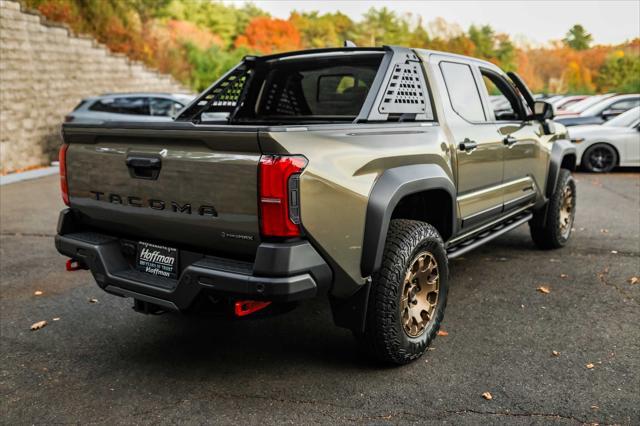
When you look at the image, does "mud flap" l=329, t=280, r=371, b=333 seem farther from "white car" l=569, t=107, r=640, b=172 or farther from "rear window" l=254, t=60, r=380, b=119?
"white car" l=569, t=107, r=640, b=172

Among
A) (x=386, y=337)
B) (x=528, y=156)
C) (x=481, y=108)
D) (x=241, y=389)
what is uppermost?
(x=481, y=108)

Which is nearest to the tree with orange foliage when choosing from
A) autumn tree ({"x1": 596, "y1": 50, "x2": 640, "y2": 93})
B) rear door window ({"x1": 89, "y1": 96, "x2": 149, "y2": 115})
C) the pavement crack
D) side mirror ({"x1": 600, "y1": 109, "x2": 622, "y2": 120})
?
autumn tree ({"x1": 596, "y1": 50, "x2": 640, "y2": 93})

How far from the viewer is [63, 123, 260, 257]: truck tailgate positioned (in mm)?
2889

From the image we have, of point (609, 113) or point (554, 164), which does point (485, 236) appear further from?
point (609, 113)

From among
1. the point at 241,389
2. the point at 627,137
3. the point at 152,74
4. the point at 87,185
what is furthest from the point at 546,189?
the point at 152,74

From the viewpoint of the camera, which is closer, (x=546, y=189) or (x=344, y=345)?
(x=344, y=345)

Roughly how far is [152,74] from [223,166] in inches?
→ 781

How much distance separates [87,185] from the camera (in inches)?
143

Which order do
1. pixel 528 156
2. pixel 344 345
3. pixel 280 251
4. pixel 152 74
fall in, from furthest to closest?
1. pixel 152 74
2. pixel 528 156
3. pixel 344 345
4. pixel 280 251

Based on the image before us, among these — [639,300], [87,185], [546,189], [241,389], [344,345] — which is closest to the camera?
[241,389]

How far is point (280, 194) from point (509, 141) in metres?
2.91

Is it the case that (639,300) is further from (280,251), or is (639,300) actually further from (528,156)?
(280,251)

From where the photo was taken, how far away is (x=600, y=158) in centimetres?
1295

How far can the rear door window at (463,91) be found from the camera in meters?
4.47
